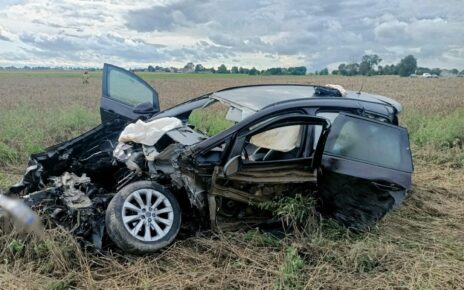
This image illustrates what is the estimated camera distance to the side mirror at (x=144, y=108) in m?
5.82

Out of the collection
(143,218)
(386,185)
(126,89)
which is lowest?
(143,218)

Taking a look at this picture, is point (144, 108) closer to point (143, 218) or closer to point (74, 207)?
point (74, 207)

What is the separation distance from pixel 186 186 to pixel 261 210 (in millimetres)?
760

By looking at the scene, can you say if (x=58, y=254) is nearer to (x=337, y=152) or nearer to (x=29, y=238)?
(x=29, y=238)

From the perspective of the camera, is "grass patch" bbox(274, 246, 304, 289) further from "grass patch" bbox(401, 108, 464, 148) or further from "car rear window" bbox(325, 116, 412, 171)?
"grass patch" bbox(401, 108, 464, 148)

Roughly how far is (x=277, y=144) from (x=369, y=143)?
90cm

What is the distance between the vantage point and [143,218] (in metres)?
3.90

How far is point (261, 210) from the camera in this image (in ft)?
13.8

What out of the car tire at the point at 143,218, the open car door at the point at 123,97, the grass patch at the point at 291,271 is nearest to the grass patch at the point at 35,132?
the open car door at the point at 123,97

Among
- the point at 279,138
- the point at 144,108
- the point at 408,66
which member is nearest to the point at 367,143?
the point at 279,138

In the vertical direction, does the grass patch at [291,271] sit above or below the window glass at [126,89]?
below

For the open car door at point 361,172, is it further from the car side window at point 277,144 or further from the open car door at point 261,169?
the car side window at point 277,144

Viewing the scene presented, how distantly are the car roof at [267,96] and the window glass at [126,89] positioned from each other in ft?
3.87

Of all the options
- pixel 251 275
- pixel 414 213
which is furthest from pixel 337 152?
pixel 414 213
